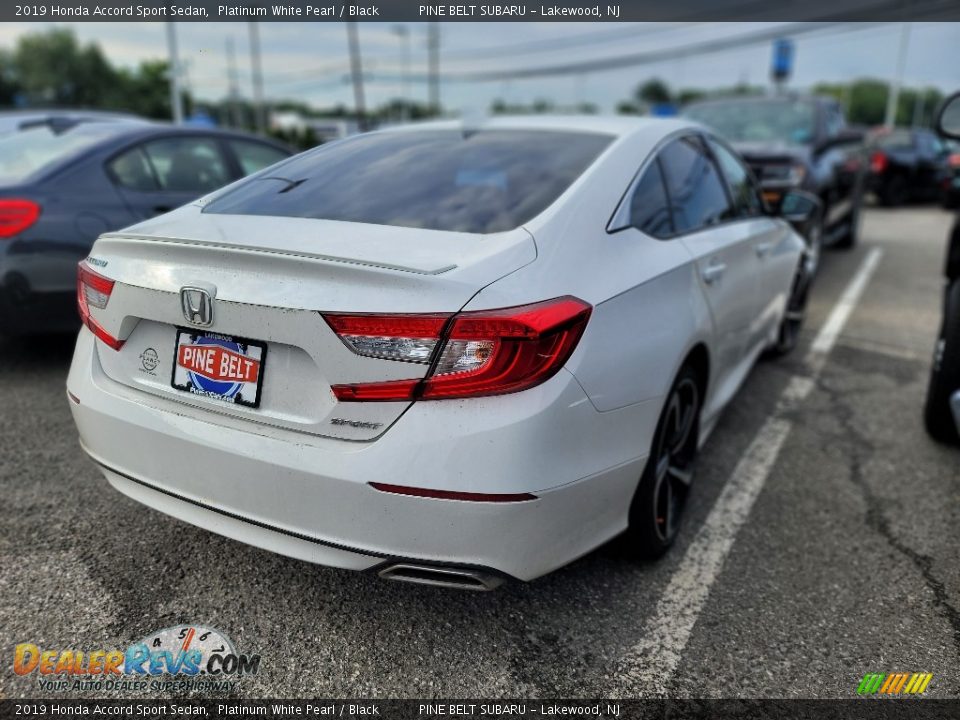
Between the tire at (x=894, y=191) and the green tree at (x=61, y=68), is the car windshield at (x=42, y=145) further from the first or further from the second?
the green tree at (x=61, y=68)

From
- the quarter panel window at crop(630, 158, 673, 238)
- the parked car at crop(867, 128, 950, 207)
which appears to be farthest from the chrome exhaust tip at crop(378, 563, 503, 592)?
the parked car at crop(867, 128, 950, 207)

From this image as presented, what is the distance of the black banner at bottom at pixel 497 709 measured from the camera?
1.93m

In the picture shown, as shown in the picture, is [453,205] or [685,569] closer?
[453,205]

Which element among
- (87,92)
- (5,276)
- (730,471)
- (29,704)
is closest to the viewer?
(29,704)

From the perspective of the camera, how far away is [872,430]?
13.5 ft

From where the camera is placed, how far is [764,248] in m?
3.83

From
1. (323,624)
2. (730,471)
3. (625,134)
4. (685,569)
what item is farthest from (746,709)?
(625,134)

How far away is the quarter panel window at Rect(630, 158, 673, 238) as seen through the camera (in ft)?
8.45

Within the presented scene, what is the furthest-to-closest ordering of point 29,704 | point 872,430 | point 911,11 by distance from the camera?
point 911,11, point 872,430, point 29,704

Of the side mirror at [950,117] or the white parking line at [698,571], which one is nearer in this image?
Answer: the white parking line at [698,571]

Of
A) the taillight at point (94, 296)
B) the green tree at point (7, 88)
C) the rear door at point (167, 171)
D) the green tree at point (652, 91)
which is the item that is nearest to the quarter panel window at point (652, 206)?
the taillight at point (94, 296)

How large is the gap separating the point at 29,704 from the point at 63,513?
1.02 meters

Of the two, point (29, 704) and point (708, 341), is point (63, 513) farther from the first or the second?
point (708, 341)

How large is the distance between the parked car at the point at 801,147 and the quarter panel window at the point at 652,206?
4.57 metres
